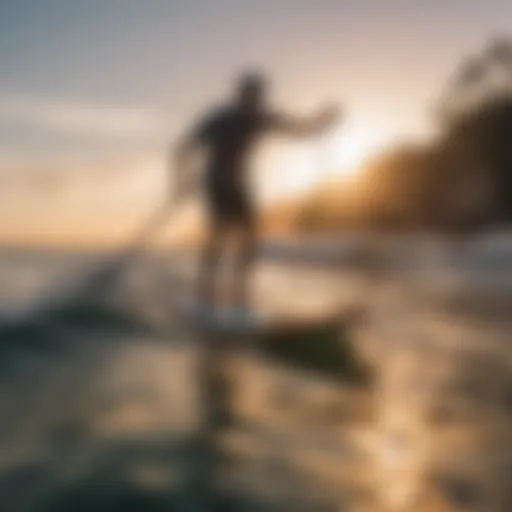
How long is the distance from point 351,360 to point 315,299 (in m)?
1.41

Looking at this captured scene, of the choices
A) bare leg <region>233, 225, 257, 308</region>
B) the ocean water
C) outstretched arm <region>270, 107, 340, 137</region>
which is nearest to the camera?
the ocean water

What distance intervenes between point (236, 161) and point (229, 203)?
0.19 metres

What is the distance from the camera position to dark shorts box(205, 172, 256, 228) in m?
3.86

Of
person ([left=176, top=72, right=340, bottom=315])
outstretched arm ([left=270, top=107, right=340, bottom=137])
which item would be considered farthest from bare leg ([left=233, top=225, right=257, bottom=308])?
outstretched arm ([left=270, top=107, right=340, bottom=137])

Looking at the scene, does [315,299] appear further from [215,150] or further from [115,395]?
[115,395]

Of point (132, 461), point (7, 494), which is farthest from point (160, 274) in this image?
point (7, 494)

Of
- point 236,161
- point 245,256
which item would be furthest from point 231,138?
point 245,256

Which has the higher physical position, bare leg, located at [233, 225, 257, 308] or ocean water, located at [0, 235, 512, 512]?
bare leg, located at [233, 225, 257, 308]

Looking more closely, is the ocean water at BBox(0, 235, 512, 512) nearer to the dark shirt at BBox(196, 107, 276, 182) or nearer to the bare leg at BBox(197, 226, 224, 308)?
the bare leg at BBox(197, 226, 224, 308)

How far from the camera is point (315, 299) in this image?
5.29 metres

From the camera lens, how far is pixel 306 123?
11.5 feet

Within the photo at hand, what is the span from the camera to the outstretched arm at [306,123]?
343 centimetres

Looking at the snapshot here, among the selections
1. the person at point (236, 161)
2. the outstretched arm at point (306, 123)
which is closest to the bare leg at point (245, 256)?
the person at point (236, 161)

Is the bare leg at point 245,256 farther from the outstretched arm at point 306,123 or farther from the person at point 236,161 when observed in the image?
the outstretched arm at point 306,123
